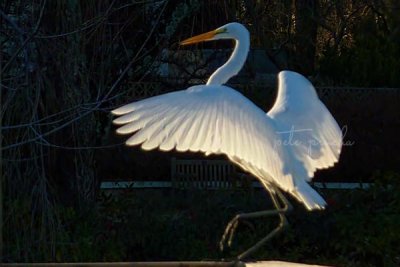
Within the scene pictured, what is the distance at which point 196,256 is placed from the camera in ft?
25.4

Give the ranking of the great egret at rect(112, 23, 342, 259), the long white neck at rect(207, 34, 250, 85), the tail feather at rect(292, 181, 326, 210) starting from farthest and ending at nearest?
the long white neck at rect(207, 34, 250, 85) → the tail feather at rect(292, 181, 326, 210) → the great egret at rect(112, 23, 342, 259)

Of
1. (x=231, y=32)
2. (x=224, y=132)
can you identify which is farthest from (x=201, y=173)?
(x=224, y=132)

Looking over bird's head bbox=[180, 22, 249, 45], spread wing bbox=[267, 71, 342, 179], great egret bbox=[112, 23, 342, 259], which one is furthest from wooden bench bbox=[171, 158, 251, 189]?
great egret bbox=[112, 23, 342, 259]

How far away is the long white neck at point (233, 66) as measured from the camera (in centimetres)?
600

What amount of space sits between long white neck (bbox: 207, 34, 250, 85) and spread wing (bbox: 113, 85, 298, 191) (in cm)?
73

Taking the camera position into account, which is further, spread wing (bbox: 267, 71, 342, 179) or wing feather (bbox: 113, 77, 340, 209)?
spread wing (bbox: 267, 71, 342, 179)

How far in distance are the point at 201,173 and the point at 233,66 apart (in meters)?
4.38

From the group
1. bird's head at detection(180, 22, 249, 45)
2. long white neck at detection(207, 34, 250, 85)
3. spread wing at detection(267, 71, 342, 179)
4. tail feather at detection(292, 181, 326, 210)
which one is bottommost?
tail feather at detection(292, 181, 326, 210)

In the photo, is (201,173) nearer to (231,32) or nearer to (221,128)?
(231,32)

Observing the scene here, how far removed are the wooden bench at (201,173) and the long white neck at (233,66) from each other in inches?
146

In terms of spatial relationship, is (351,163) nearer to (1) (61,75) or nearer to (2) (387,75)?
(2) (387,75)

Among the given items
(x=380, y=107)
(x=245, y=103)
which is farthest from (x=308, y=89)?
(x=380, y=107)

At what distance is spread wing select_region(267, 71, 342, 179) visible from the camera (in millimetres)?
5512

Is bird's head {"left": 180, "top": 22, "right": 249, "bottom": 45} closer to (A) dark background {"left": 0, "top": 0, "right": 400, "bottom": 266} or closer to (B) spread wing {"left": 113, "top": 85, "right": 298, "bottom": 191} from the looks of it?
(A) dark background {"left": 0, "top": 0, "right": 400, "bottom": 266}
